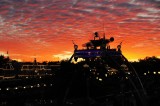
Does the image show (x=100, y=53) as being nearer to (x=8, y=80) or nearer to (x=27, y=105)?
(x=27, y=105)

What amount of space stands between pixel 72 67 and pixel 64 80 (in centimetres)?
1049

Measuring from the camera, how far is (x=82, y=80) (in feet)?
208

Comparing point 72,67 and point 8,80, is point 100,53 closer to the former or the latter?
point 72,67

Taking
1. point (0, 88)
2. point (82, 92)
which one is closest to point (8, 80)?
point (0, 88)

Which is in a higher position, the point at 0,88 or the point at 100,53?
the point at 100,53

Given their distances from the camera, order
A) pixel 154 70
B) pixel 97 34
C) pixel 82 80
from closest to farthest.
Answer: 1. pixel 97 34
2. pixel 82 80
3. pixel 154 70

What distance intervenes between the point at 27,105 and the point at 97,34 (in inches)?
551

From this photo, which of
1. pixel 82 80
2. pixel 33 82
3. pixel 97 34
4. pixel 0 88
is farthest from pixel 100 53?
pixel 33 82

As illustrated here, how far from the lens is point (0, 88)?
247 ft

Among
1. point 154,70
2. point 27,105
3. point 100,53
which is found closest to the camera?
point 100,53

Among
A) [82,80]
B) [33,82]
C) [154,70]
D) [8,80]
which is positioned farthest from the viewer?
[154,70]

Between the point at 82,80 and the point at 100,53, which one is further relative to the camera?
the point at 82,80

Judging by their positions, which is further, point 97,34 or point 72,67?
point 72,67

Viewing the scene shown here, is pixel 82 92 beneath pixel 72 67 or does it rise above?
beneath
